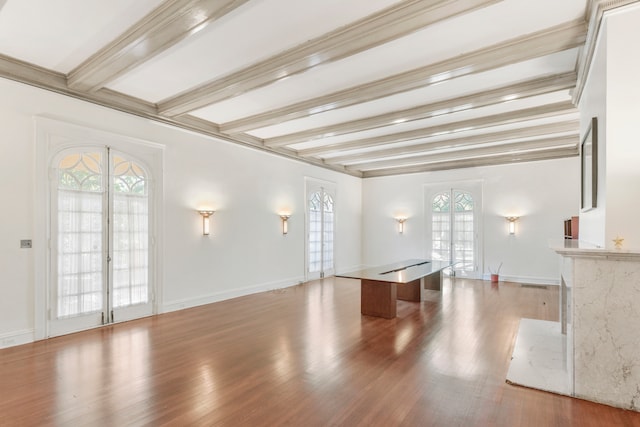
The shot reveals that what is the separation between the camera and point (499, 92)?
4.41 meters

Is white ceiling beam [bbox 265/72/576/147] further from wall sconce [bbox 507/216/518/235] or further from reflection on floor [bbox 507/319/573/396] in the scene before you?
wall sconce [bbox 507/216/518/235]

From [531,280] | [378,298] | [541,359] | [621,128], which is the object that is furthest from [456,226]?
[621,128]

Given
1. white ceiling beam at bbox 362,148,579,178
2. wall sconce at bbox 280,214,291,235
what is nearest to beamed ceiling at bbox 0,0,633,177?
white ceiling beam at bbox 362,148,579,178

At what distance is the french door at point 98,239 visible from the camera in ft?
14.3

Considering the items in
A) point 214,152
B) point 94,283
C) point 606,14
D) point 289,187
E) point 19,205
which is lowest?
point 94,283

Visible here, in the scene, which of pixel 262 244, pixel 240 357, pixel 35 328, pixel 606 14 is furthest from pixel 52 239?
pixel 606 14

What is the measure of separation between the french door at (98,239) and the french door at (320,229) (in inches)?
164

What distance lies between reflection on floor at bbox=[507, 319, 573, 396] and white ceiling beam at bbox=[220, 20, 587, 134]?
308 centimetres

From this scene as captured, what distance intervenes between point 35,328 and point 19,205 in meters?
1.52

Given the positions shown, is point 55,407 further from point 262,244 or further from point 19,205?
point 262,244

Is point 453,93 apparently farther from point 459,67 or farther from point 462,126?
point 462,126

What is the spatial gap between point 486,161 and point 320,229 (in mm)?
4661

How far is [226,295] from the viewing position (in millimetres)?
6441

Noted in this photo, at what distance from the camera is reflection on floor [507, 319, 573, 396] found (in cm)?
300
